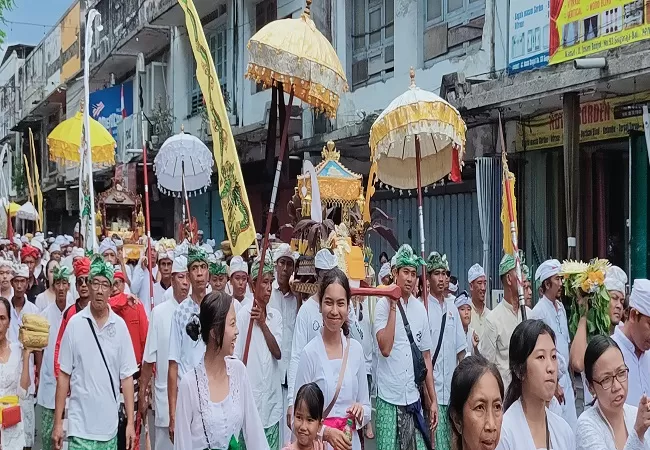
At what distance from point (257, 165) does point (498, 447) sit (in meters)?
17.4

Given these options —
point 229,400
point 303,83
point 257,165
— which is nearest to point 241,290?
point 303,83

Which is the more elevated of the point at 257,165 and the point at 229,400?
the point at 257,165

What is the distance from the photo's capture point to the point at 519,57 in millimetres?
11617

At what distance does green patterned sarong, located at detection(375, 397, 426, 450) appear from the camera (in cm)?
631

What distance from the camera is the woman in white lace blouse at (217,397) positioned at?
165 inches

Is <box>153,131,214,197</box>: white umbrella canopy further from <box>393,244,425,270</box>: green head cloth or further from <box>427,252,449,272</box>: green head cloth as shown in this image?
<box>393,244,425,270</box>: green head cloth

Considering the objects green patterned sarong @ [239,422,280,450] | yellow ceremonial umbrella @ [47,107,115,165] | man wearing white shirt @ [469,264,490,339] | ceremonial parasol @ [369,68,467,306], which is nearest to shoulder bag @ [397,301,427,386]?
ceremonial parasol @ [369,68,467,306]

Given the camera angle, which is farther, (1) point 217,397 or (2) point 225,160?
(2) point 225,160

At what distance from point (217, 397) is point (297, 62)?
300cm

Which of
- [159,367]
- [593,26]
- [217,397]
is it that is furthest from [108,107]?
[217,397]

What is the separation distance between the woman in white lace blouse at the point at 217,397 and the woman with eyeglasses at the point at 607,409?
1.57 meters

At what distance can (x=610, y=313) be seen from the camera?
22.1ft

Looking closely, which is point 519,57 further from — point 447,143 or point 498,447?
point 498,447

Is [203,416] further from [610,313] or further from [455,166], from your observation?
[455,166]
